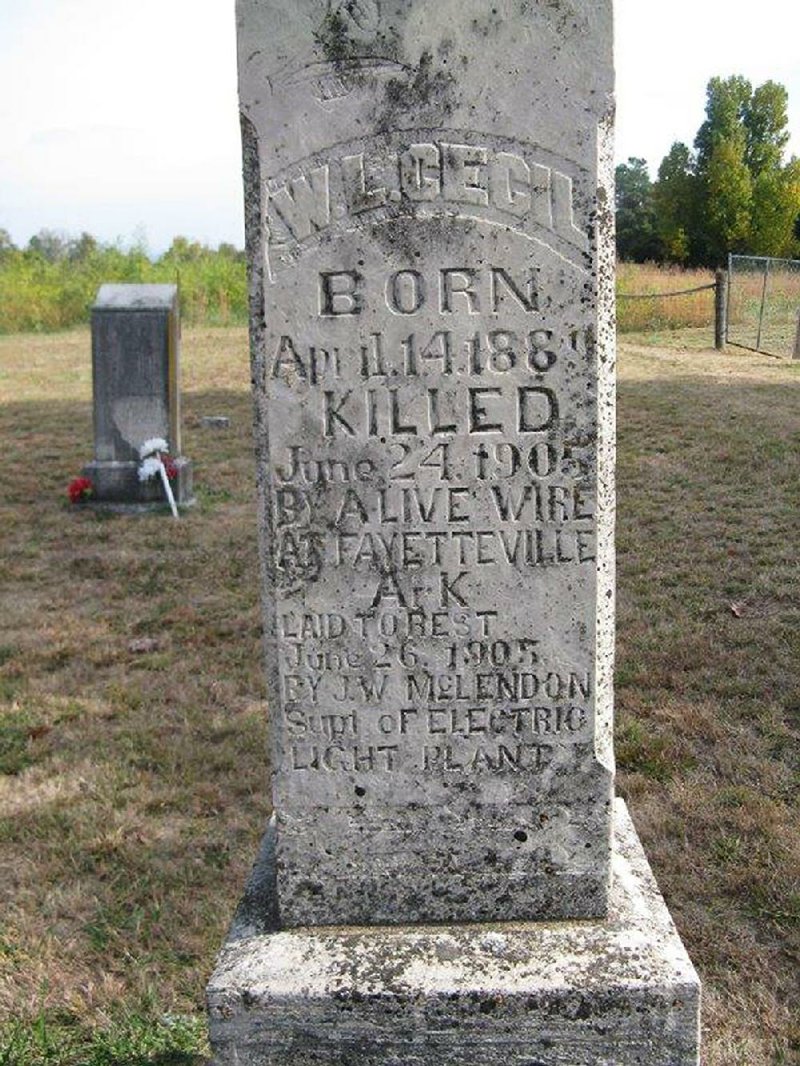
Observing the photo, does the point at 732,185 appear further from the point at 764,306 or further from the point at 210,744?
the point at 210,744

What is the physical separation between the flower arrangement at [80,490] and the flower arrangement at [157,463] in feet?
1.43

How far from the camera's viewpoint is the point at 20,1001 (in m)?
2.95

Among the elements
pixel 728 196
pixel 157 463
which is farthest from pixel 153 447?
pixel 728 196

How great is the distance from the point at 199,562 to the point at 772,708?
12.3 ft

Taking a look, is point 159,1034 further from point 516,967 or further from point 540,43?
point 540,43

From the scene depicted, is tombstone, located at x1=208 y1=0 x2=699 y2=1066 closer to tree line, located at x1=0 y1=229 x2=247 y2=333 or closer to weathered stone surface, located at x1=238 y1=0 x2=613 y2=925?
weathered stone surface, located at x1=238 y1=0 x2=613 y2=925

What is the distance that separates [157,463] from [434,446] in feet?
20.9

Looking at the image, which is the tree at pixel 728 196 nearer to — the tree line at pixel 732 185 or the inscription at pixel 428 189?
the tree line at pixel 732 185

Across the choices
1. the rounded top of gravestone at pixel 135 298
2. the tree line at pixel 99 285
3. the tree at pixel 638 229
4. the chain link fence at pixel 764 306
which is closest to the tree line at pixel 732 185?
the tree at pixel 638 229

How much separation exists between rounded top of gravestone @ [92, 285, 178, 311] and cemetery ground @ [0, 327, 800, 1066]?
1.52 m

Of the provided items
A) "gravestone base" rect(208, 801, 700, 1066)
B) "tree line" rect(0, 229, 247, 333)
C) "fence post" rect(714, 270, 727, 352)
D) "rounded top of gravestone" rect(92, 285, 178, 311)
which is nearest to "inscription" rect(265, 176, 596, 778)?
"gravestone base" rect(208, 801, 700, 1066)

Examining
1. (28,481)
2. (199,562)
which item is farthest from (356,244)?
(28,481)

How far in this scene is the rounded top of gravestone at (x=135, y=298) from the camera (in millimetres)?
8336

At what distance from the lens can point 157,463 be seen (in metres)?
8.34
